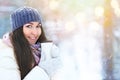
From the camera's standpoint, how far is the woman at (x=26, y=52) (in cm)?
132

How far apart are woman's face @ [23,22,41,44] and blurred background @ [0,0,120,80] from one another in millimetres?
1479

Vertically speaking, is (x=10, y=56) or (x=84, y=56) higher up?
(x=10, y=56)

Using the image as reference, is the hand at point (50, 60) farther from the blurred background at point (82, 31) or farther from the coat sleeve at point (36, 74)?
the blurred background at point (82, 31)

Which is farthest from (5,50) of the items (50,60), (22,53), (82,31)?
(82,31)

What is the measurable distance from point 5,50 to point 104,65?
5.88 ft

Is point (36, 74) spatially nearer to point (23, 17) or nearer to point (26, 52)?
point (26, 52)

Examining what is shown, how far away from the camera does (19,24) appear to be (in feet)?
4.48

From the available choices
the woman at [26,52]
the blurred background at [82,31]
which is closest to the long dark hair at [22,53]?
the woman at [26,52]

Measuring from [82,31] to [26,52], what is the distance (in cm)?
165

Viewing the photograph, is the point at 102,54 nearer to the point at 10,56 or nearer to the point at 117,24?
the point at 117,24

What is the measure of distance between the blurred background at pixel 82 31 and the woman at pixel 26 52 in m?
1.45

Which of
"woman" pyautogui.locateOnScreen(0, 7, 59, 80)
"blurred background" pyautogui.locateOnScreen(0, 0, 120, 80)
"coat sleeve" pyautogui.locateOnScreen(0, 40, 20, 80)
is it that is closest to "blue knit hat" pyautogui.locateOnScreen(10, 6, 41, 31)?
"woman" pyautogui.locateOnScreen(0, 7, 59, 80)

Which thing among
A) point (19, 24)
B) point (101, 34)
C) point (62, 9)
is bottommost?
point (101, 34)

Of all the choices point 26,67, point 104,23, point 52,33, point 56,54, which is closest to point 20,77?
point 26,67
